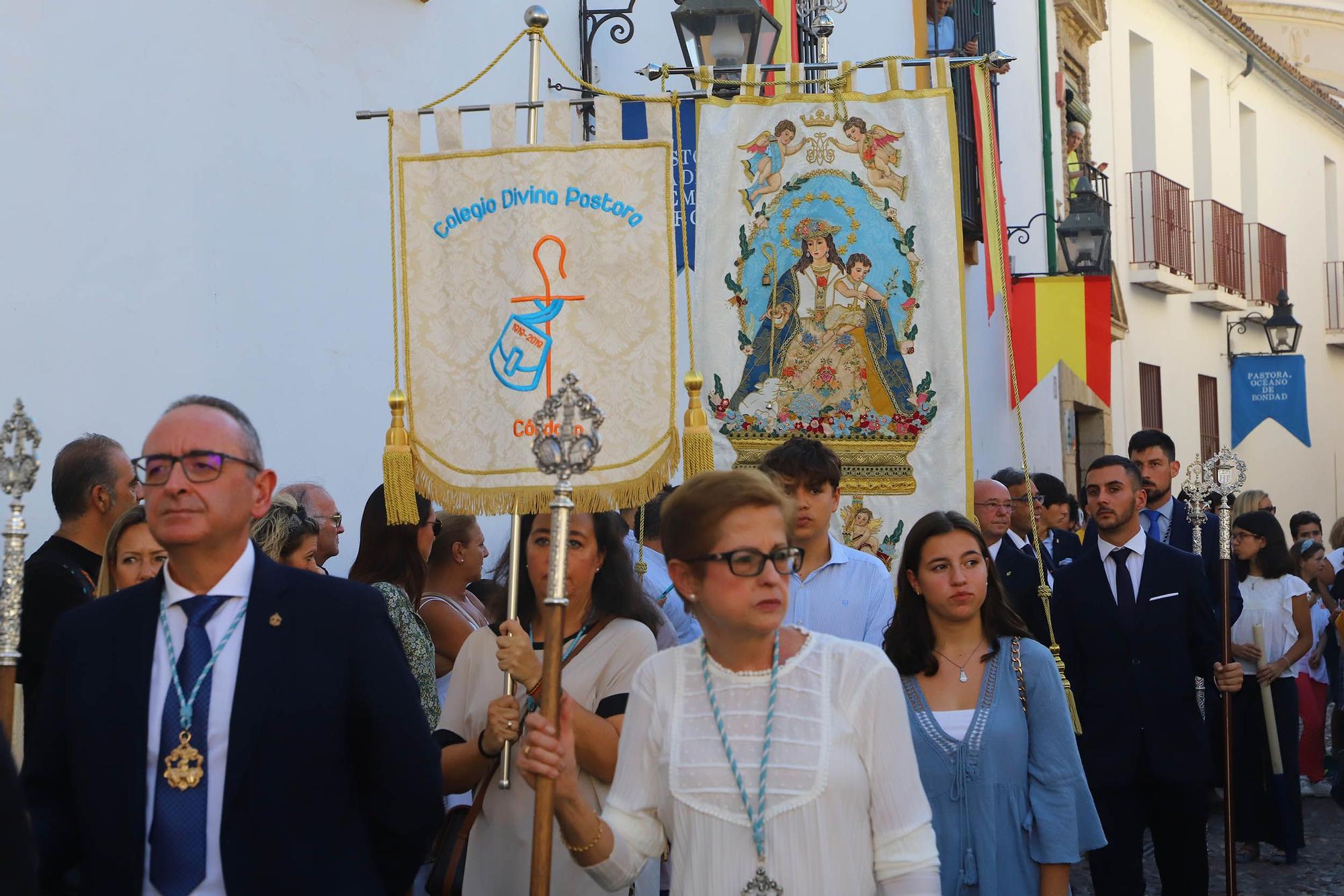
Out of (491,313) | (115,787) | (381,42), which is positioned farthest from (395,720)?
(381,42)

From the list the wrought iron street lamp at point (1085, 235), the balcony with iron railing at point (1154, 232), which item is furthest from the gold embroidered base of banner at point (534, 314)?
the balcony with iron railing at point (1154, 232)

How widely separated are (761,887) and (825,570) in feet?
6.83

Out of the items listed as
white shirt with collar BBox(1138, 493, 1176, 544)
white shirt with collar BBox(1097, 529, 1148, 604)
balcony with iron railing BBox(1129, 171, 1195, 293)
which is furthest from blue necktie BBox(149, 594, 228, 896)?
balcony with iron railing BBox(1129, 171, 1195, 293)

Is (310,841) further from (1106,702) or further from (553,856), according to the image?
(1106,702)

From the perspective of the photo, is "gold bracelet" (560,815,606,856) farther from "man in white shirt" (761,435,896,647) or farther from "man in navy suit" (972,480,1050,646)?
"man in navy suit" (972,480,1050,646)

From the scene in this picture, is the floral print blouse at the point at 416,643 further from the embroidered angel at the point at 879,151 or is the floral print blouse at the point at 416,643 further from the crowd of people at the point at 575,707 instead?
the embroidered angel at the point at 879,151

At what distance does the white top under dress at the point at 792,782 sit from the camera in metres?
3.22

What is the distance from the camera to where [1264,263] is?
75.3ft

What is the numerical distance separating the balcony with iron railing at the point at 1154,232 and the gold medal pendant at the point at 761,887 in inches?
662

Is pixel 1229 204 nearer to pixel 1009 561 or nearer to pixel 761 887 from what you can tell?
pixel 1009 561

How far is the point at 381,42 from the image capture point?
8.02 m

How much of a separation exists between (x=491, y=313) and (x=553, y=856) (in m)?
1.57

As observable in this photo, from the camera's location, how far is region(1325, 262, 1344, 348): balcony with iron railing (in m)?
25.9

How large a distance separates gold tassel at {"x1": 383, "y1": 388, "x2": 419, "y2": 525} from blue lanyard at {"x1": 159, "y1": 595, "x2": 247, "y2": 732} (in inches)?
56.5
